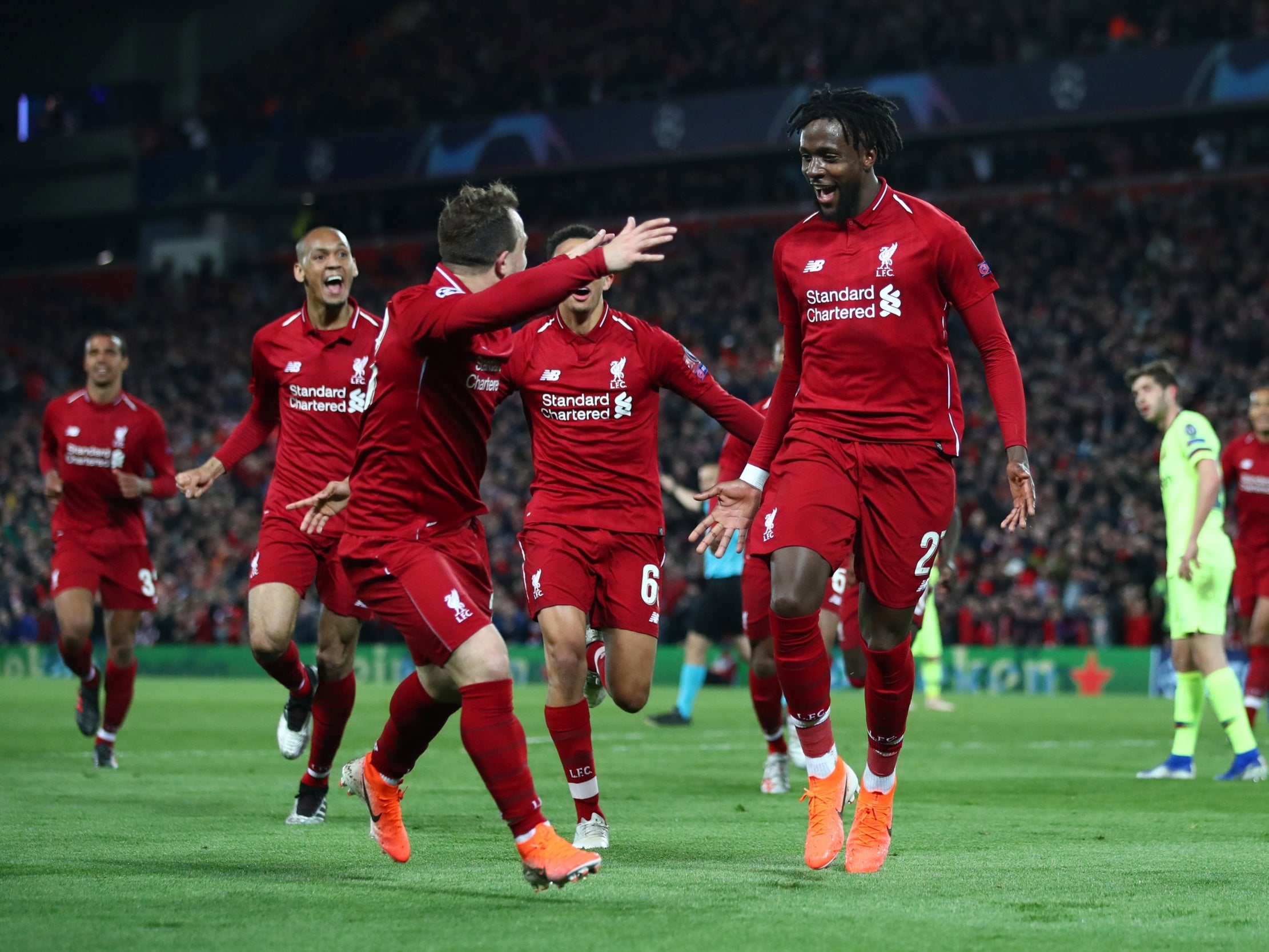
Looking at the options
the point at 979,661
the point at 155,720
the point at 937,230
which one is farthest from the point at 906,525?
the point at 979,661

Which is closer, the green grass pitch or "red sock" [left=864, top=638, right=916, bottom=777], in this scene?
the green grass pitch

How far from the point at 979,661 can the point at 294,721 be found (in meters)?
16.6

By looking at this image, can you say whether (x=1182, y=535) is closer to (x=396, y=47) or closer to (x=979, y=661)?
(x=979, y=661)

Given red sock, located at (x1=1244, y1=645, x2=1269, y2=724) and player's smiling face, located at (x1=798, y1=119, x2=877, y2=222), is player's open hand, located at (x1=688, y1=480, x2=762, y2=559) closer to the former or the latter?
player's smiling face, located at (x1=798, y1=119, x2=877, y2=222)

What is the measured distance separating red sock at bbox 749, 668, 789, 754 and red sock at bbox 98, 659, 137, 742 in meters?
4.29

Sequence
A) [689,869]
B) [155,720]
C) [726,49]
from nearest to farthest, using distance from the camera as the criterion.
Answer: [689,869]
[155,720]
[726,49]

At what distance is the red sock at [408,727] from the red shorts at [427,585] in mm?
382

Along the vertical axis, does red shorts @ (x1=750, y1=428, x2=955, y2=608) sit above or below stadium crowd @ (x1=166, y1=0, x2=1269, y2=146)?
below

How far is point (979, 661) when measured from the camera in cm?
2381

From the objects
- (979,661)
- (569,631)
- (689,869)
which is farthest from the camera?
(979,661)

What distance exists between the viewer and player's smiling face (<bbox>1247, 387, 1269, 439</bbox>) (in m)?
12.8

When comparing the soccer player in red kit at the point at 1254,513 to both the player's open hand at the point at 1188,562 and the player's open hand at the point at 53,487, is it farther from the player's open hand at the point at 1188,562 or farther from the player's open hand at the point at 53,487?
the player's open hand at the point at 53,487

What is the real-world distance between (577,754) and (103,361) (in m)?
5.85

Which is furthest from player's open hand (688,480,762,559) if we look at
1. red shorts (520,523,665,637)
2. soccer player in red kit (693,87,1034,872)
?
red shorts (520,523,665,637)
